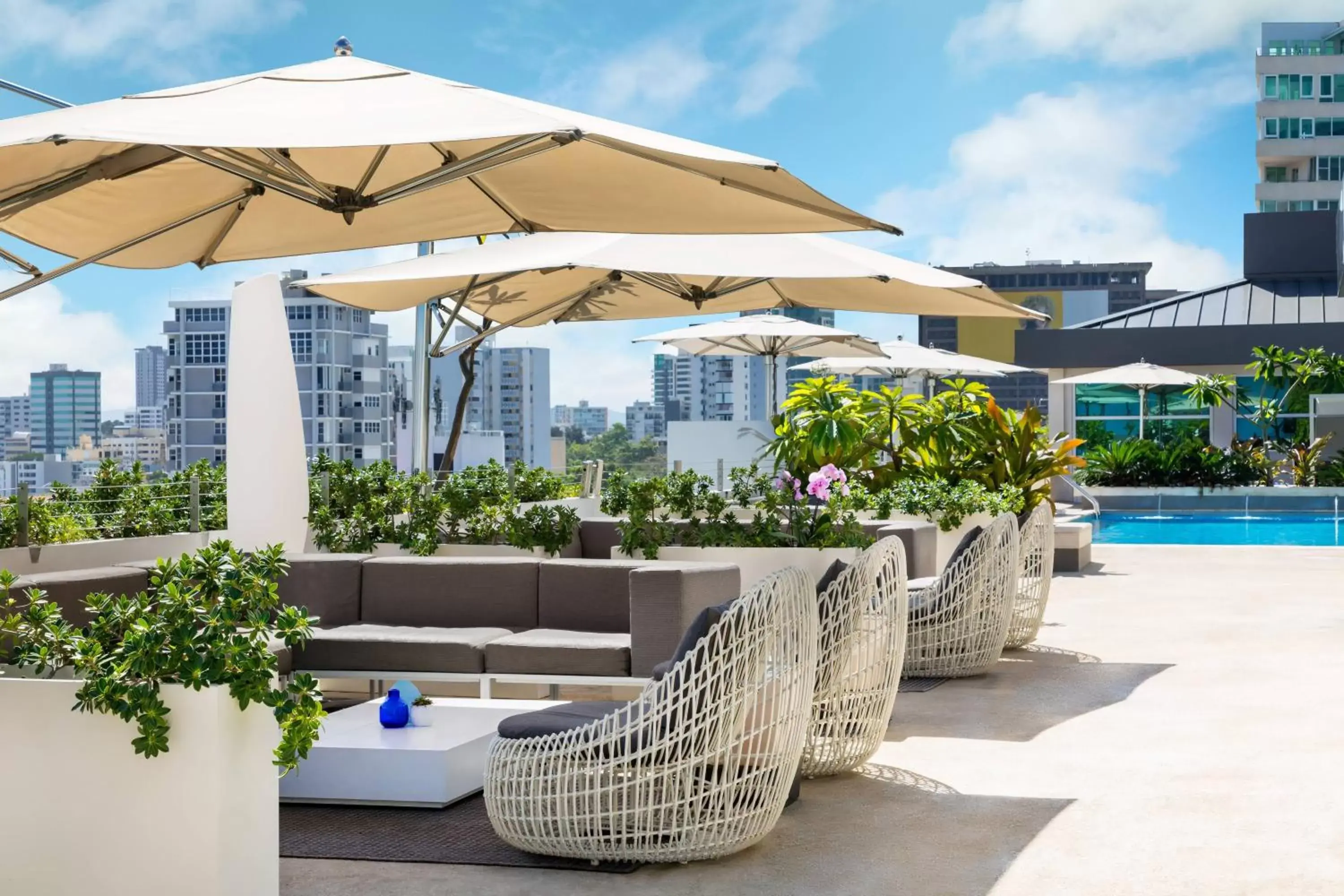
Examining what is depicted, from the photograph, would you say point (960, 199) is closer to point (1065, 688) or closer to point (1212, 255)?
point (1212, 255)

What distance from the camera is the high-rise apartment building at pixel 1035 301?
253 feet

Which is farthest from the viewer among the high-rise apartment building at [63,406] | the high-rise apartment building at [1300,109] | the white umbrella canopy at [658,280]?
the high-rise apartment building at [63,406]

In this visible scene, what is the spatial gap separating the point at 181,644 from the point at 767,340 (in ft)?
40.1

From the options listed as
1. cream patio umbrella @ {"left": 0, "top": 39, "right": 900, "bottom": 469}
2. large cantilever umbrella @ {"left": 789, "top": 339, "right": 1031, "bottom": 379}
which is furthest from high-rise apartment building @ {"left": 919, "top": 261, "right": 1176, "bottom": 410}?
cream patio umbrella @ {"left": 0, "top": 39, "right": 900, "bottom": 469}

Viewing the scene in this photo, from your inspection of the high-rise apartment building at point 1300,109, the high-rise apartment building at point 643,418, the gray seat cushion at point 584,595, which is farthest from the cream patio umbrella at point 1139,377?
the high-rise apartment building at point 643,418

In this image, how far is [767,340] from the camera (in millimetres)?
15320

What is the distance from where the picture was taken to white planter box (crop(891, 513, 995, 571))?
1058 cm

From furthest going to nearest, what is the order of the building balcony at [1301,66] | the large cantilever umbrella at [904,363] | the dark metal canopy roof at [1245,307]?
the building balcony at [1301,66], the dark metal canopy roof at [1245,307], the large cantilever umbrella at [904,363]

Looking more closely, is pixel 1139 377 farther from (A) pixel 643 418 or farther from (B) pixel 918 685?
(A) pixel 643 418

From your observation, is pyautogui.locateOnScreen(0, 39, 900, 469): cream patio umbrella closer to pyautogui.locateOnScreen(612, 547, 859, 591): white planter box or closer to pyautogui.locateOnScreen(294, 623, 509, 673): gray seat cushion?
pyautogui.locateOnScreen(294, 623, 509, 673): gray seat cushion

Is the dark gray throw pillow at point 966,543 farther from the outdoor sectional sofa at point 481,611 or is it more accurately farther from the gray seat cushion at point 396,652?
the gray seat cushion at point 396,652

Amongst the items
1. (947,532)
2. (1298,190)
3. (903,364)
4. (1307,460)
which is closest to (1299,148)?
(1298,190)

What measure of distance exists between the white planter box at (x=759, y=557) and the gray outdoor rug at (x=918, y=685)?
2.51ft

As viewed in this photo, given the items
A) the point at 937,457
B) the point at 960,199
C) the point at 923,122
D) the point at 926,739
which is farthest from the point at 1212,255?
the point at 926,739
